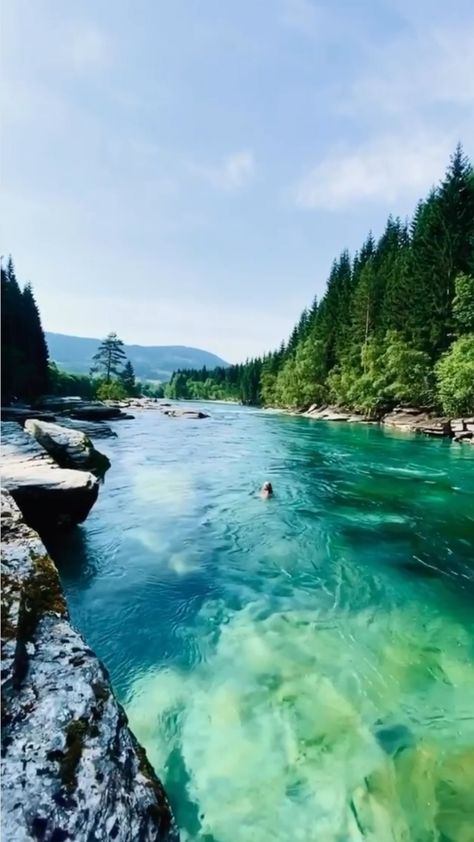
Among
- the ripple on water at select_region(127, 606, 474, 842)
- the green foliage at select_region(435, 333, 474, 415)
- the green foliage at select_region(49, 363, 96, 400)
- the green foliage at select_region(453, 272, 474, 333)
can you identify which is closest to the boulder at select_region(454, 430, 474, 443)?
the green foliage at select_region(435, 333, 474, 415)

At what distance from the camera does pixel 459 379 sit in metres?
29.9

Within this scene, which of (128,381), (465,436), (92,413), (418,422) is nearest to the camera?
(465,436)

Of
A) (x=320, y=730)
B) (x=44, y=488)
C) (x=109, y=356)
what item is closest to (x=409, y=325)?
→ (x=44, y=488)

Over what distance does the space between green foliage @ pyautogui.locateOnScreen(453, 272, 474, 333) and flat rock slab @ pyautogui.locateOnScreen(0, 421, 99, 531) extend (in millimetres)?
34190

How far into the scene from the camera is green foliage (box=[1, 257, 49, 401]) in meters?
44.6

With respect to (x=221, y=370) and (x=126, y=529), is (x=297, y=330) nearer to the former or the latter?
(x=221, y=370)

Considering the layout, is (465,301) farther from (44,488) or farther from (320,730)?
(320,730)

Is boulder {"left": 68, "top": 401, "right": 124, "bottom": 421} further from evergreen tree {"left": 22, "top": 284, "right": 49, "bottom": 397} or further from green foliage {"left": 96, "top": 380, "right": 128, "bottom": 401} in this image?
green foliage {"left": 96, "top": 380, "right": 128, "bottom": 401}

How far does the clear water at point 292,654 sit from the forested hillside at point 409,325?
82.3 ft

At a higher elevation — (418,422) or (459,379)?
(459,379)

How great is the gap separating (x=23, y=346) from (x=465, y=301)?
48.0m

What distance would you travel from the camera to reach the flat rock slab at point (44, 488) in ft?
24.1

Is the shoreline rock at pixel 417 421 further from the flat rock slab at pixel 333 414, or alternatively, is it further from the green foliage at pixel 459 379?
the green foliage at pixel 459 379

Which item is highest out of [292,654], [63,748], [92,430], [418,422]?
[418,422]
